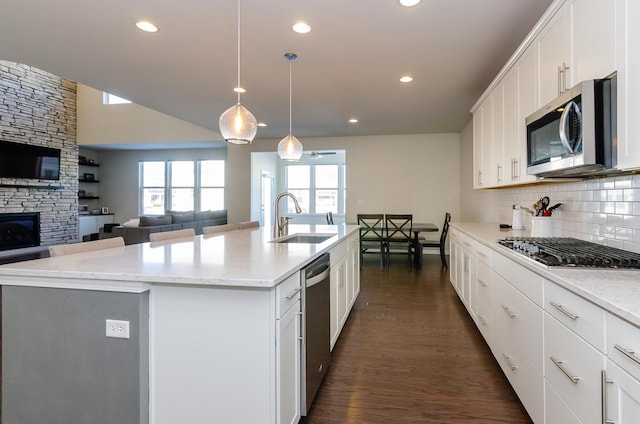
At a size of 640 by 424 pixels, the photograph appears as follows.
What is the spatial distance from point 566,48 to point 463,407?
2.11m

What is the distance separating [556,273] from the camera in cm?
141

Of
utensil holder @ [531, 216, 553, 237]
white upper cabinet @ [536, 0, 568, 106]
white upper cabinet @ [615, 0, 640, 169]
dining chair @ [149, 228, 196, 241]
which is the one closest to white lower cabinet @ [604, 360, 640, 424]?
white upper cabinet @ [615, 0, 640, 169]

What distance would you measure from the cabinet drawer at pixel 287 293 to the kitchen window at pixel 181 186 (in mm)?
8355

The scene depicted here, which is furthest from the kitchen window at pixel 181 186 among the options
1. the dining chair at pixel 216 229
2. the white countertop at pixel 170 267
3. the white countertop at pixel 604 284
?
the white countertop at pixel 604 284

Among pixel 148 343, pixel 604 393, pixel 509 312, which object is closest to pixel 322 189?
pixel 509 312

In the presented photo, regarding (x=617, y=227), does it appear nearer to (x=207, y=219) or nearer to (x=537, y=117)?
(x=537, y=117)

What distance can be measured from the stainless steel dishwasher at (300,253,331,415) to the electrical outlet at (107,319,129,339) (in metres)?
0.78

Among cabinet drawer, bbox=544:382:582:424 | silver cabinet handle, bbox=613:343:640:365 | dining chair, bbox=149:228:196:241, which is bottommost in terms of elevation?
cabinet drawer, bbox=544:382:582:424

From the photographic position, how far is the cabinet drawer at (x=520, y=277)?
1.57 metres

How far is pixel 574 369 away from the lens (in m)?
1.24

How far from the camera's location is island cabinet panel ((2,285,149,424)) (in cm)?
142

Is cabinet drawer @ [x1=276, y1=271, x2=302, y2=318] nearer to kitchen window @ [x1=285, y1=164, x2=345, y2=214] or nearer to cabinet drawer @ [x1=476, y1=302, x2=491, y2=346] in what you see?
cabinet drawer @ [x1=476, y1=302, x2=491, y2=346]

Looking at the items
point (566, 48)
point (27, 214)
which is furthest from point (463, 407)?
point (27, 214)

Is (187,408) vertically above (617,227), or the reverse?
(617,227)
